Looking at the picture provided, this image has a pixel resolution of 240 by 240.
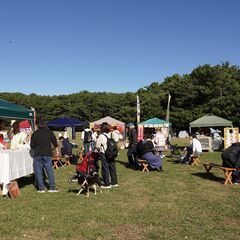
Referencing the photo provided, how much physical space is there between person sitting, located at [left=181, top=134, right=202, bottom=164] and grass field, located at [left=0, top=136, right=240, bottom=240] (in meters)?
4.05

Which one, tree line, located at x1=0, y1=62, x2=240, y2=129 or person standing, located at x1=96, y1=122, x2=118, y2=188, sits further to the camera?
tree line, located at x1=0, y1=62, x2=240, y2=129

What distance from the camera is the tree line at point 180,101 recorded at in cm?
4489

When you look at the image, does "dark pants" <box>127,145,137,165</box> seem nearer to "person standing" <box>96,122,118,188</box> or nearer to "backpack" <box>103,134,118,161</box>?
"person standing" <box>96,122,118,188</box>

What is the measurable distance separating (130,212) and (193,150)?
7801mm

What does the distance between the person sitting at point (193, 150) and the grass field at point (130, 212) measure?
405cm

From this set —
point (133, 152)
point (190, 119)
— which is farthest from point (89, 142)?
point (190, 119)

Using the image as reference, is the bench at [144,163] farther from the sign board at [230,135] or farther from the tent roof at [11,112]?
the sign board at [230,135]

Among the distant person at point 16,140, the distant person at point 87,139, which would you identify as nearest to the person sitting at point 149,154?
the distant person at point 16,140

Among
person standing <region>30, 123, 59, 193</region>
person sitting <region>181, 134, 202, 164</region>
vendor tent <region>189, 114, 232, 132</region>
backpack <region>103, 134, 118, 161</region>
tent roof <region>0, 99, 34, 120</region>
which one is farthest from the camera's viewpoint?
vendor tent <region>189, 114, 232, 132</region>

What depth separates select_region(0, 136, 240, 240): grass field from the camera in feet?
16.5

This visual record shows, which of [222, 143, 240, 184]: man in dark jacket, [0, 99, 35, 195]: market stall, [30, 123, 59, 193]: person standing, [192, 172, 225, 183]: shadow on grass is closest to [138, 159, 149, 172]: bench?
[192, 172, 225, 183]: shadow on grass

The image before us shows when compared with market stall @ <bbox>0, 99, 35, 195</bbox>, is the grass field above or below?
below

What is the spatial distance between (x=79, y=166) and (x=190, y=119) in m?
39.2

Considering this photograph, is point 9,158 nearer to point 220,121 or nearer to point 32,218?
point 32,218
